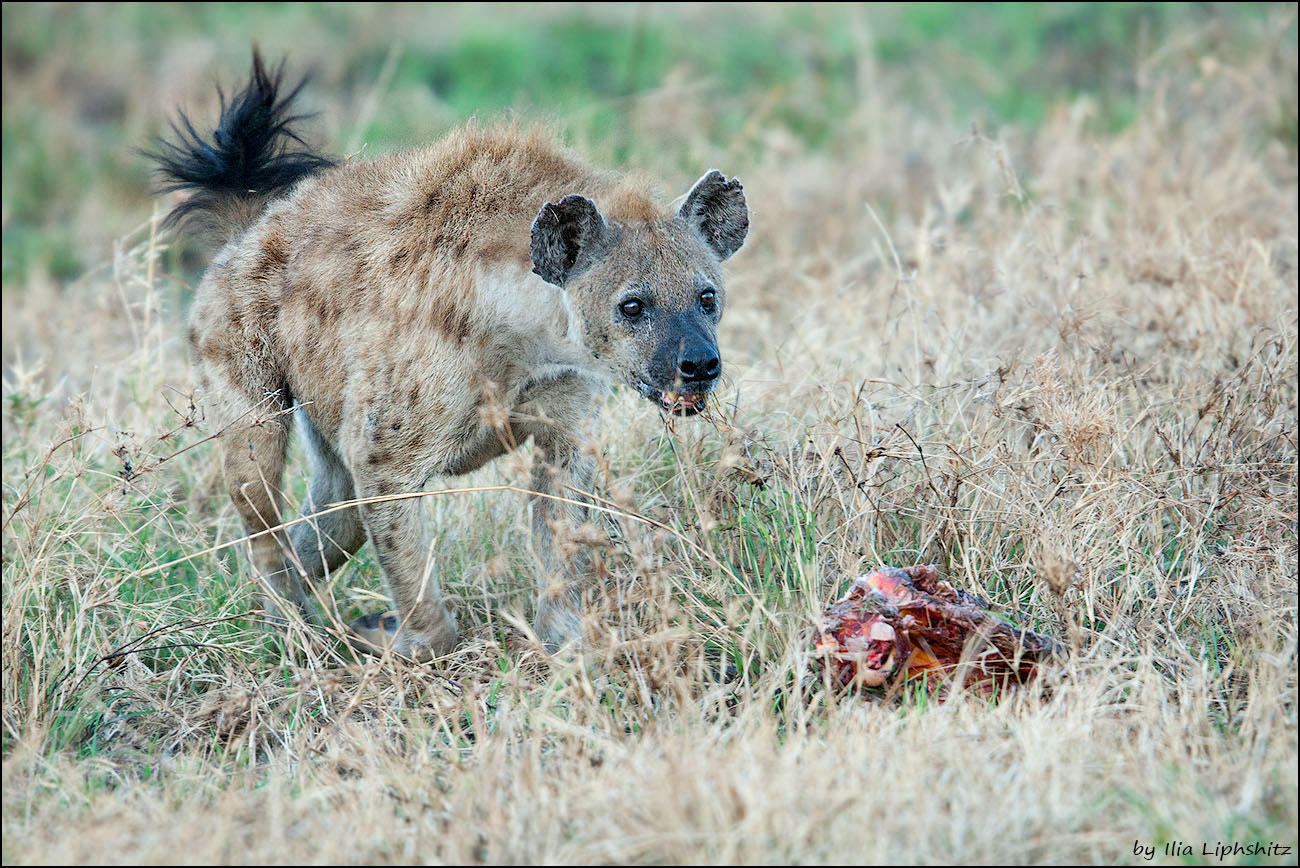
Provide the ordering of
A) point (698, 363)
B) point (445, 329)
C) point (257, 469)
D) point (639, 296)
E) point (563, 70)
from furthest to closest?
point (563, 70) → point (257, 469) → point (445, 329) → point (639, 296) → point (698, 363)

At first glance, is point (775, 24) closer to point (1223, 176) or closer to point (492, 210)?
point (1223, 176)

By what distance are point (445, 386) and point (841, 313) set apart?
252 cm

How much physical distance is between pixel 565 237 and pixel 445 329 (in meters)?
0.47

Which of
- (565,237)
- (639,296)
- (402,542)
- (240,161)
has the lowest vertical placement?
(402,542)

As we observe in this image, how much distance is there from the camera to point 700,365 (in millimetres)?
3650

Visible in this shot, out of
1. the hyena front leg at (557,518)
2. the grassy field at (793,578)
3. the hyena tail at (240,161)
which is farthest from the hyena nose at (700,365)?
the hyena tail at (240,161)

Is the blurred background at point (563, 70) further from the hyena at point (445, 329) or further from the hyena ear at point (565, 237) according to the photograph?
the hyena ear at point (565, 237)

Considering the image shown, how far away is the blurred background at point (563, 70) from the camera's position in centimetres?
872

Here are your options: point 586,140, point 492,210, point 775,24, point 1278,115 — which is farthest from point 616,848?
point 775,24

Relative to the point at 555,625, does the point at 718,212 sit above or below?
above

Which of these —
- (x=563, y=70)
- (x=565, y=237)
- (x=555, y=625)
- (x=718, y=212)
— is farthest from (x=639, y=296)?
(x=563, y=70)

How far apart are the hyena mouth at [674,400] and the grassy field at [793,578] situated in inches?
5.4

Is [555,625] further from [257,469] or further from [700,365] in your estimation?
[257,469]

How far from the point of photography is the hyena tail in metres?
4.74
